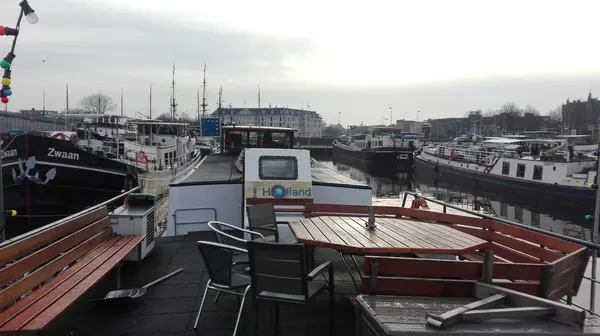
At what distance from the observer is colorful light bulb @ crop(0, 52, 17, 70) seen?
20.5 feet

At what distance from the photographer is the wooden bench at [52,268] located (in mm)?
3219

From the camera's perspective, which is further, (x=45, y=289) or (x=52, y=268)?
(x=52, y=268)

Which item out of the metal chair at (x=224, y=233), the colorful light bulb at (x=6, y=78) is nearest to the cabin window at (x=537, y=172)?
the metal chair at (x=224, y=233)

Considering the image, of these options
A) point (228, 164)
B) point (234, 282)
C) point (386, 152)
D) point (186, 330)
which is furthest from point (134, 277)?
point (386, 152)

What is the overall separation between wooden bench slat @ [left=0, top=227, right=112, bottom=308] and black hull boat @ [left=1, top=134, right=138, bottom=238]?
8327 millimetres

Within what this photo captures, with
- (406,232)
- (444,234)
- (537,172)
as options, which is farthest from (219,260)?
(537,172)

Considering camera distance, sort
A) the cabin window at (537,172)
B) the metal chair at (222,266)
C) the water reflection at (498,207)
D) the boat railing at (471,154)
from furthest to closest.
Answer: the boat railing at (471,154) → the cabin window at (537,172) → the water reflection at (498,207) → the metal chair at (222,266)

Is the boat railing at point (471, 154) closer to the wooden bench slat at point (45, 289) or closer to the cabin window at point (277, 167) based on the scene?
the cabin window at point (277, 167)

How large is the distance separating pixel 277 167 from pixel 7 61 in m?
4.47

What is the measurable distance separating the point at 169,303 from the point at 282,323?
137cm

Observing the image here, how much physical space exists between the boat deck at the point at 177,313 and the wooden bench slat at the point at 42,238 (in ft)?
2.60

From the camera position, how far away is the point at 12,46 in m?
6.37

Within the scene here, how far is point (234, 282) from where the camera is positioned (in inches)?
152

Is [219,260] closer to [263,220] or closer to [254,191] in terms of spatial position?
[263,220]
